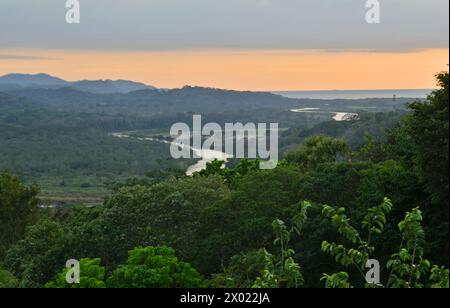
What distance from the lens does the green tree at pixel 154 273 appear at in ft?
54.8

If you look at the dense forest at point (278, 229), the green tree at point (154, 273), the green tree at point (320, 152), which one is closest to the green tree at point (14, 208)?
the dense forest at point (278, 229)

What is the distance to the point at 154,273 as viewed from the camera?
1677cm

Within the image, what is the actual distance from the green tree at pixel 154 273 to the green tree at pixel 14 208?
22.6 m

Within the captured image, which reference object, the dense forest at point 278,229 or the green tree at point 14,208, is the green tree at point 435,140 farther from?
the green tree at point 14,208

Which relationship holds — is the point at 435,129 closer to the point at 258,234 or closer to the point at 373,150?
the point at 258,234

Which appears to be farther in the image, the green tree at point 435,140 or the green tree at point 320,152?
the green tree at point 320,152

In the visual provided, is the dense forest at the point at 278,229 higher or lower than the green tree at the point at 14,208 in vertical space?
higher

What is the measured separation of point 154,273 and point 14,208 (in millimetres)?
24923

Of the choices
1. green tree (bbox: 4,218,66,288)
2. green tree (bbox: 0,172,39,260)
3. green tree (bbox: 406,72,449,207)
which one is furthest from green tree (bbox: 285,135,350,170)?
green tree (bbox: 406,72,449,207)

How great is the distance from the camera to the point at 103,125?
653 ft

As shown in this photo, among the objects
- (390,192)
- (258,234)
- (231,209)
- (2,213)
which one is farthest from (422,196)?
(2,213)

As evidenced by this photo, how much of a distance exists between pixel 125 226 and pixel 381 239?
995 centimetres

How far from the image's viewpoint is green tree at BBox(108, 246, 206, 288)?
16703 millimetres

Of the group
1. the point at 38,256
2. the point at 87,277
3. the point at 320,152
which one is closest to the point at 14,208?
the point at 38,256
